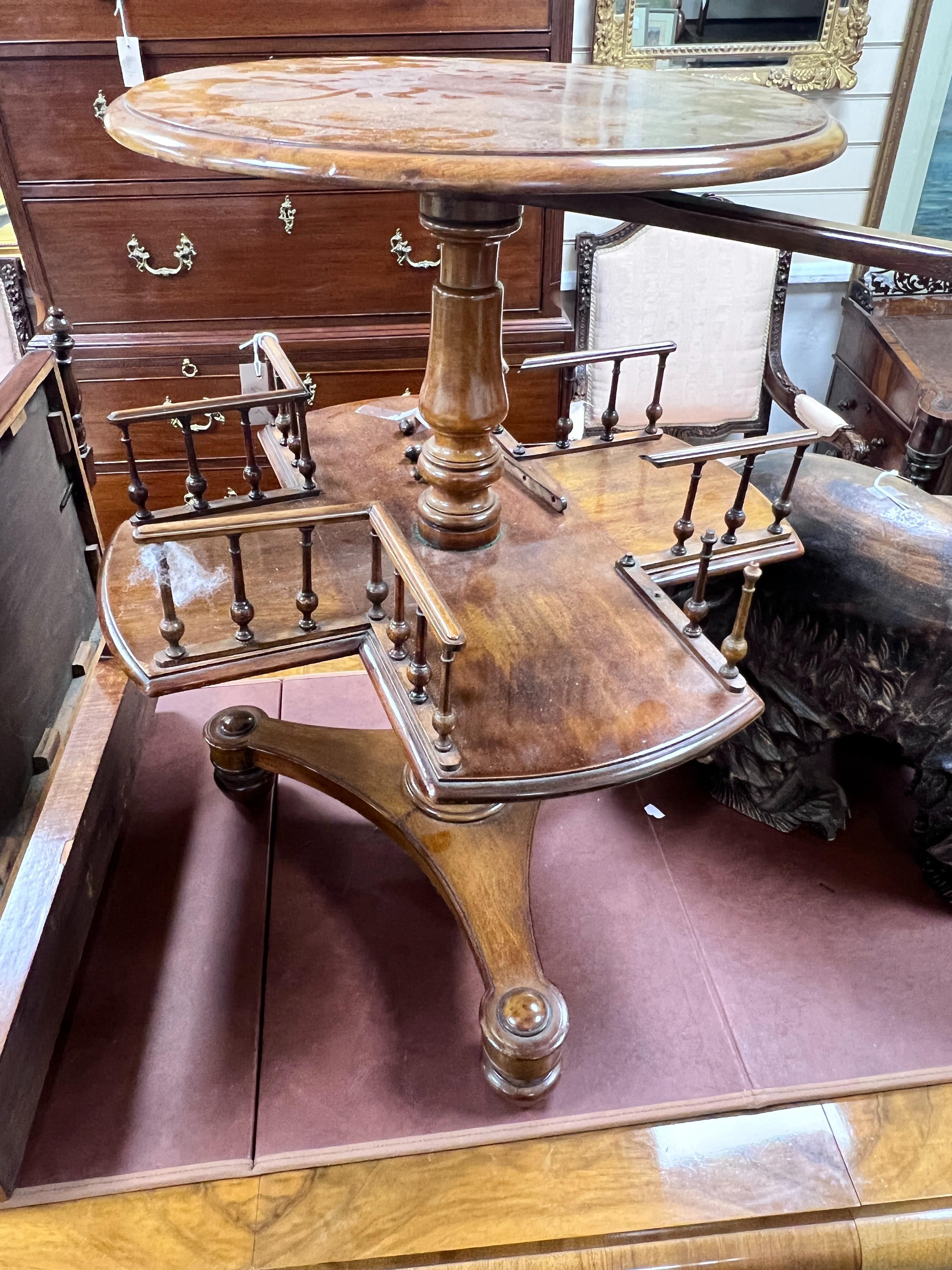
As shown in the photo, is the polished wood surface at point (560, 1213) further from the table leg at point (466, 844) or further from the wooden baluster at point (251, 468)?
the wooden baluster at point (251, 468)

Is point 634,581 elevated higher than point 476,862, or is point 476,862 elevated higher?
point 634,581

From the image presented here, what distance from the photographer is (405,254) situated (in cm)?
228

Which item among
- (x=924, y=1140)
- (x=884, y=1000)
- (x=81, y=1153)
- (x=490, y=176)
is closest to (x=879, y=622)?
(x=884, y=1000)

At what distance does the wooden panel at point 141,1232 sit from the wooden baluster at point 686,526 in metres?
1.01

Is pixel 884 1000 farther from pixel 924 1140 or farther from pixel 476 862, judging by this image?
pixel 476 862

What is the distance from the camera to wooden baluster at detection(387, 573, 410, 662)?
3.61ft

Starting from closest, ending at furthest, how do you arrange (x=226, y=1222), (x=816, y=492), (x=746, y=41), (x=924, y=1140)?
(x=226, y=1222) < (x=924, y=1140) < (x=816, y=492) < (x=746, y=41)

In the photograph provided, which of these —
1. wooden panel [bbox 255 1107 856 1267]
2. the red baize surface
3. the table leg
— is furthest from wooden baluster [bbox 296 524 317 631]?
wooden panel [bbox 255 1107 856 1267]

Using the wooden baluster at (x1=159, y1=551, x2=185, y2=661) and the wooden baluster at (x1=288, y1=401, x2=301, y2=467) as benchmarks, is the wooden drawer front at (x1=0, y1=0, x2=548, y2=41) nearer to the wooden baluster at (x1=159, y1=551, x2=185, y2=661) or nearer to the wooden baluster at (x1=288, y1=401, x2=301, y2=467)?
the wooden baluster at (x1=288, y1=401, x2=301, y2=467)

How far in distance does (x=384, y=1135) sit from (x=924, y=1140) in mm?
716

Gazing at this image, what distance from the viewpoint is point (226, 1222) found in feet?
3.82

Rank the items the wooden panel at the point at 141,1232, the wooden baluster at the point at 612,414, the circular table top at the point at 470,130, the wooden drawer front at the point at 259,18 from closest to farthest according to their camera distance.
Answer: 1. the circular table top at the point at 470,130
2. the wooden panel at the point at 141,1232
3. the wooden baluster at the point at 612,414
4. the wooden drawer front at the point at 259,18

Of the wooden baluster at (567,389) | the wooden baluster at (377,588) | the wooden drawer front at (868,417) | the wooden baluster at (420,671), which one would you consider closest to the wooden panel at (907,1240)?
the wooden baluster at (420,671)

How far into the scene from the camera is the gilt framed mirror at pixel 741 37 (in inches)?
94.9
